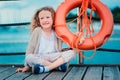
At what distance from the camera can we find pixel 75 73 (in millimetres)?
3086

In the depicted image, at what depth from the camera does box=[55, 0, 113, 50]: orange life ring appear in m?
3.21

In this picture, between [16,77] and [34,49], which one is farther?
[34,49]

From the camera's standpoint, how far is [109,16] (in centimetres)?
333

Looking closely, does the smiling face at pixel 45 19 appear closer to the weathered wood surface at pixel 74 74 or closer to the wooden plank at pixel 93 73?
the weathered wood surface at pixel 74 74

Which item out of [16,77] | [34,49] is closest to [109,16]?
[34,49]

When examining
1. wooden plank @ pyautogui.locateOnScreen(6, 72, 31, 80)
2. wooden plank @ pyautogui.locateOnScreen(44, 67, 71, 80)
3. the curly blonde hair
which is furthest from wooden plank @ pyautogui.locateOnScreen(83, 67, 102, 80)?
the curly blonde hair

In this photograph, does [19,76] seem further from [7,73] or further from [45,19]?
[45,19]

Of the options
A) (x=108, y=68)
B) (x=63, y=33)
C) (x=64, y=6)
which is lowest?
(x=108, y=68)

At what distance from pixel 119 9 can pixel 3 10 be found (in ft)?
3.78

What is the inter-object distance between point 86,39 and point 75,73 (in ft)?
1.04

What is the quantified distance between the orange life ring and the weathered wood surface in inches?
8.3

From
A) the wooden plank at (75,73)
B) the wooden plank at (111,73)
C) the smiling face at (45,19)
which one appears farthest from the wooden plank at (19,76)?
the wooden plank at (111,73)

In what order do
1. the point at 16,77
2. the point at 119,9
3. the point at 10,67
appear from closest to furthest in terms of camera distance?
the point at 16,77 → the point at 10,67 → the point at 119,9

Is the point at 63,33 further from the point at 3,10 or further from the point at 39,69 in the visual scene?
the point at 3,10
